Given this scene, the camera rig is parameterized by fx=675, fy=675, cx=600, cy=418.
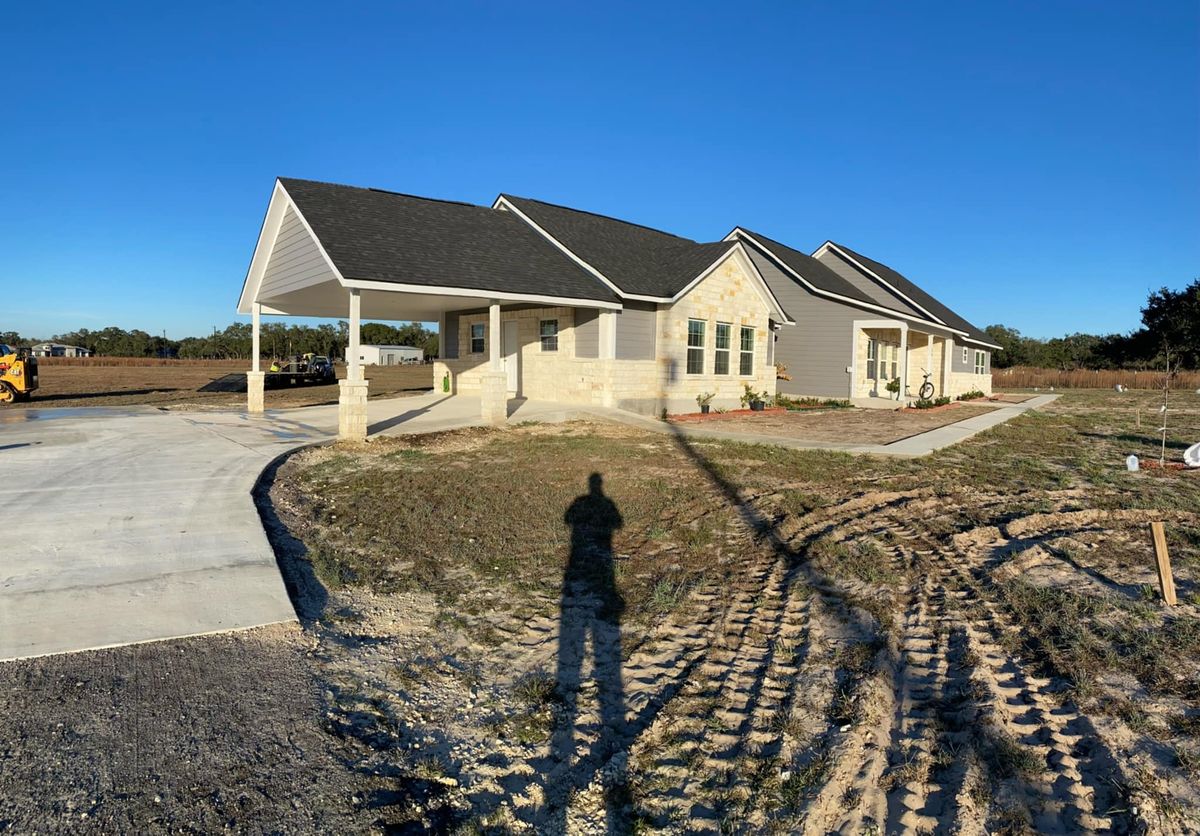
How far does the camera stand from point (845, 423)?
59.2 ft

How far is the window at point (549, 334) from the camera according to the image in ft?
63.5

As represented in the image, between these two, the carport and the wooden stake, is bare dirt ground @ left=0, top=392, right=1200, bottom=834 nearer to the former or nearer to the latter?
the wooden stake

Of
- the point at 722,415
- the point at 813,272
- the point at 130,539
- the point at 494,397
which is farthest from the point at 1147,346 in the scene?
the point at 130,539

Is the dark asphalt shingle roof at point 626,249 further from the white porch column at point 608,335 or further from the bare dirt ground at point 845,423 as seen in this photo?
the bare dirt ground at point 845,423

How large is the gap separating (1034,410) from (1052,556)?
819 inches

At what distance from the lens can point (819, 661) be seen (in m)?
4.28

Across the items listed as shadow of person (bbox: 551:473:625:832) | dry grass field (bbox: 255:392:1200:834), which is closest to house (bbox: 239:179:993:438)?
dry grass field (bbox: 255:392:1200:834)

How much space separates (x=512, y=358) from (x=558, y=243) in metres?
3.84

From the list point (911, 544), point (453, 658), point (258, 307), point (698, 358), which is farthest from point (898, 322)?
point (453, 658)

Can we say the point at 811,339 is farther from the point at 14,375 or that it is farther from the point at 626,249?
the point at 14,375

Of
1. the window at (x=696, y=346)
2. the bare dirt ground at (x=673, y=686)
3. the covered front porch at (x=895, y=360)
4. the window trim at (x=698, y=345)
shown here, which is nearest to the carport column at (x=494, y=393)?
the window trim at (x=698, y=345)

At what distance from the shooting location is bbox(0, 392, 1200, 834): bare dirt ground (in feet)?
9.56

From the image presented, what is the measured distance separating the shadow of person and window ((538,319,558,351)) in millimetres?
12063

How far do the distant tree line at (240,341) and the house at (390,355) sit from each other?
454 centimetres
